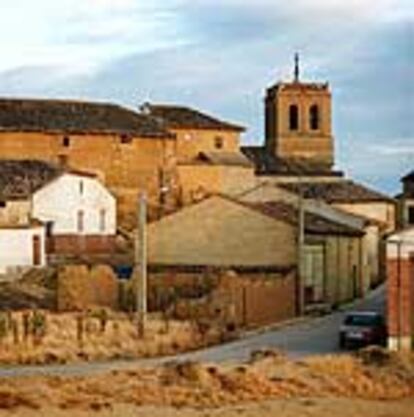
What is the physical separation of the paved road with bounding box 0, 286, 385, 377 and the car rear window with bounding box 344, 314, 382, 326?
81 centimetres

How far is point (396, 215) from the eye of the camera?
71500 mm

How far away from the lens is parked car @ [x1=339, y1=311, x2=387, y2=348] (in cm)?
3412

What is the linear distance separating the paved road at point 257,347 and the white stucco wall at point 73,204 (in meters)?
16.4

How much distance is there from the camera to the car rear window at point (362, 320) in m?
34.6

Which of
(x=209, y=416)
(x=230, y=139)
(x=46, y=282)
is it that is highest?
(x=230, y=139)

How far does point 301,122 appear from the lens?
9200cm

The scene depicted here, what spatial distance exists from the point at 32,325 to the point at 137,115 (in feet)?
118

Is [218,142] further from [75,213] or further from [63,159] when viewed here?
[75,213]

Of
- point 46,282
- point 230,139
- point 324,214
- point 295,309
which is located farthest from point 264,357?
point 230,139

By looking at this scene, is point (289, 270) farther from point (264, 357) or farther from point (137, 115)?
point (137, 115)

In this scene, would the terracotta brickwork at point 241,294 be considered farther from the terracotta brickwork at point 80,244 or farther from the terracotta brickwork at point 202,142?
the terracotta brickwork at point 202,142

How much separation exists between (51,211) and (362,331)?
23.0 metres

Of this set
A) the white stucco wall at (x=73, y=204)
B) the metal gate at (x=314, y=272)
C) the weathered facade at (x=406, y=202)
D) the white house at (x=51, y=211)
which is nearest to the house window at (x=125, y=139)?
the white house at (x=51, y=211)

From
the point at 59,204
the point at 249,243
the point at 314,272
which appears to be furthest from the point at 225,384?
the point at 59,204
